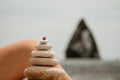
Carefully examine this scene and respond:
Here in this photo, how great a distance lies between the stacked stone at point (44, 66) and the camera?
1985 mm

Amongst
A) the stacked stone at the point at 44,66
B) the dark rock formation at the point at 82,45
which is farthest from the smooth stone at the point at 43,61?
the dark rock formation at the point at 82,45

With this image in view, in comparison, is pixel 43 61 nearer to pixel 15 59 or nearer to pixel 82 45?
pixel 15 59

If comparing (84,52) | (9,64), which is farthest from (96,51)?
(9,64)

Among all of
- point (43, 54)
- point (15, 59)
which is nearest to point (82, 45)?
point (15, 59)

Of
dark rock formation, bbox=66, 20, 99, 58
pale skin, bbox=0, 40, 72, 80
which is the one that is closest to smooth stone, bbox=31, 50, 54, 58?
pale skin, bbox=0, 40, 72, 80

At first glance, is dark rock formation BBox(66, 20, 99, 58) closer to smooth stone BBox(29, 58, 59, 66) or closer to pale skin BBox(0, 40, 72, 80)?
pale skin BBox(0, 40, 72, 80)

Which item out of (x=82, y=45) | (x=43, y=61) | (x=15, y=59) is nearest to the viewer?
(x=43, y=61)

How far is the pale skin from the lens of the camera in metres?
2.48

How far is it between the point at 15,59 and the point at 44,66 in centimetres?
56

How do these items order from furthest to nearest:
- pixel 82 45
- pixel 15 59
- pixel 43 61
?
pixel 82 45
pixel 15 59
pixel 43 61

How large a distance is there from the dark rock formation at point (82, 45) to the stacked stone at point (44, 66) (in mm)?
46417

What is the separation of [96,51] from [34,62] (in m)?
48.2

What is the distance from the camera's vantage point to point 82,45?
5025cm

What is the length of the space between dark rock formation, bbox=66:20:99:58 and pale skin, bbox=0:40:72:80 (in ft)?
150
